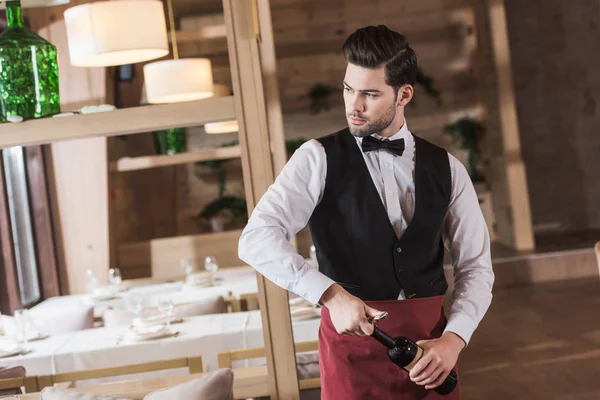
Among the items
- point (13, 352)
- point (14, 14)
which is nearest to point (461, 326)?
point (14, 14)

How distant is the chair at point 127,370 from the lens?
10.5 ft

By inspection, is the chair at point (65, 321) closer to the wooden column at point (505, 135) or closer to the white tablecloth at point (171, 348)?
the white tablecloth at point (171, 348)

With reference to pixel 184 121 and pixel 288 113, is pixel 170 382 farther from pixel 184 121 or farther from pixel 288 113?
pixel 288 113

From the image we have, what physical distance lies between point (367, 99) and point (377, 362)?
0.66 metres

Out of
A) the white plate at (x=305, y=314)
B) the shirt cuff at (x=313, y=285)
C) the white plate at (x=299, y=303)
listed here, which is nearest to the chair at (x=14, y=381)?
the white plate at (x=305, y=314)

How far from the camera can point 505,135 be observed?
338 inches

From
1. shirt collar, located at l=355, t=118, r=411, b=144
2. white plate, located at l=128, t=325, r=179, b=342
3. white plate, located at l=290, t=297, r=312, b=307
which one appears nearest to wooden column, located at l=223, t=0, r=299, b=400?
shirt collar, located at l=355, t=118, r=411, b=144

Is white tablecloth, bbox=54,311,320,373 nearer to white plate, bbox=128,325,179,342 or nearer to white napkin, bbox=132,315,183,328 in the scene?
white plate, bbox=128,325,179,342

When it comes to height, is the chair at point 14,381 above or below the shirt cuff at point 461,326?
below

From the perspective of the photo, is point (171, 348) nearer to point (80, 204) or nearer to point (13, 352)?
point (13, 352)

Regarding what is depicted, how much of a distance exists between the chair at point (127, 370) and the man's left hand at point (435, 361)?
1.59 m

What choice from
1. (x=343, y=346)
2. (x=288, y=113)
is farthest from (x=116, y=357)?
(x=288, y=113)

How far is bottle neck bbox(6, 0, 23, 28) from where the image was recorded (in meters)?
2.38

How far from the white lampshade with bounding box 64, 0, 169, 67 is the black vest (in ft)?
6.61
